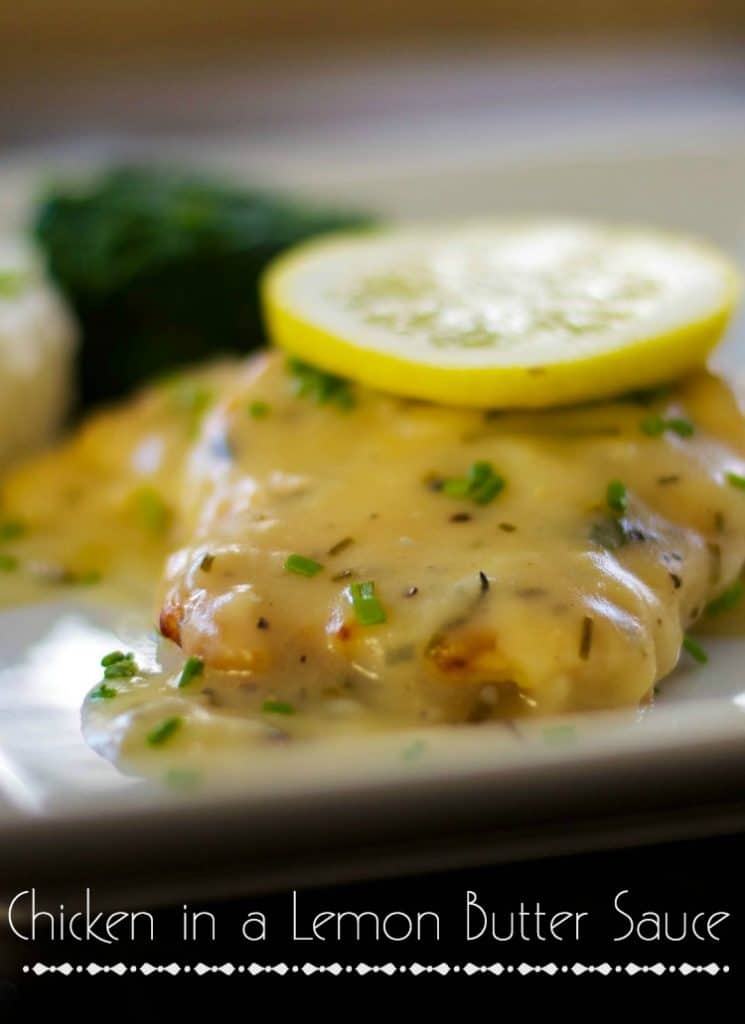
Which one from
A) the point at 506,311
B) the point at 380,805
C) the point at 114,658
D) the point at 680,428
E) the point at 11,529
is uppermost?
the point at 506,311

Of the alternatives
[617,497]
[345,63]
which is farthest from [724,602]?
[345,63]

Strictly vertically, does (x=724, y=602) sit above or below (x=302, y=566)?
below

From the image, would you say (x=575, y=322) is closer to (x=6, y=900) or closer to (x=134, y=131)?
(x=6, y=900)

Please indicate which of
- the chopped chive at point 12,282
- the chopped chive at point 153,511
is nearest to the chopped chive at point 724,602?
the chopped chive at point 153,511

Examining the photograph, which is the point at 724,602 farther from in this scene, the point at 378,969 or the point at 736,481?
the point at 378,969

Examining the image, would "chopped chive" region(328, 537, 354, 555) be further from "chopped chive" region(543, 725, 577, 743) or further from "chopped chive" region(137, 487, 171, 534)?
"chopped chive" region(137, 487, 171, 534)

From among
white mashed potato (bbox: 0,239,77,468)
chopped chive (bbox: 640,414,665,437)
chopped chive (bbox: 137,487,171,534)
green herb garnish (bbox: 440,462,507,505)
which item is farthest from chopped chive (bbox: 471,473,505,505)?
white mashed potato (bbox: 0,239,77,468)

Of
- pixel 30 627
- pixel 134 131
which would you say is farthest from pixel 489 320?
pixel 134 131
